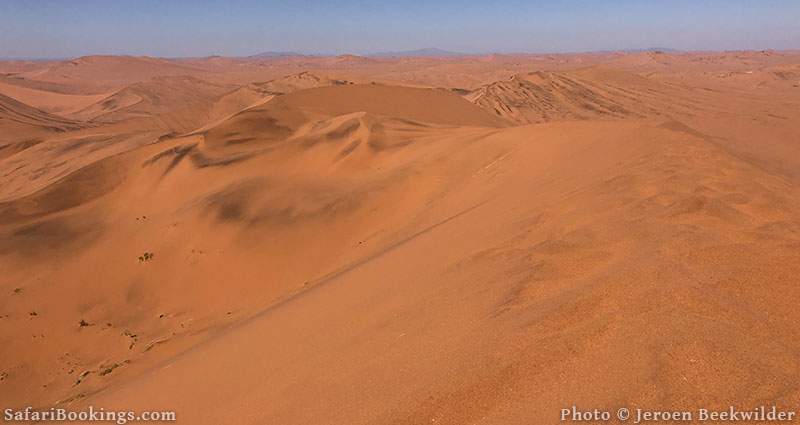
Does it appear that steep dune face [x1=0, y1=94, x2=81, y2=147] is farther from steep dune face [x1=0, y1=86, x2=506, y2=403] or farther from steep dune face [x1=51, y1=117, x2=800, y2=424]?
steep dune face [x1=51, y1=117, x2=800, y2=424]

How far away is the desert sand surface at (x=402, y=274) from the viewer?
6.97 feet

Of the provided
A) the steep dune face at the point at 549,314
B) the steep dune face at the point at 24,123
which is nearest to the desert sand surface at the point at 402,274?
the steep dune face at the point at 549,314

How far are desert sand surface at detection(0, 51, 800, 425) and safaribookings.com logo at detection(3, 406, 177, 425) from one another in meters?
0.10

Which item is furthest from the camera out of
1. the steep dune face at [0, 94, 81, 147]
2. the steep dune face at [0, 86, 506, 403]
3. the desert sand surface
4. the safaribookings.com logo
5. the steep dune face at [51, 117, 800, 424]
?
the steep dune face at [0, 94, 81, 147]

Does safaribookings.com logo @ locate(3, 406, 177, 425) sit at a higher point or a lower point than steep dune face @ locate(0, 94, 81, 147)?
lower

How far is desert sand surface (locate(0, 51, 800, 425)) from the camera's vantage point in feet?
6.97

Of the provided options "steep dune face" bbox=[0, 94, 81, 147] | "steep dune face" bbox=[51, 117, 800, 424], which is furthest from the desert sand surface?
"steep dune face" bbox=[0, 94, 81, 147]

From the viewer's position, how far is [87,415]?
3.81m

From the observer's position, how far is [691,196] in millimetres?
3623

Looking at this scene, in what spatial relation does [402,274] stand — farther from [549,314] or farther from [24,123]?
[24,123]

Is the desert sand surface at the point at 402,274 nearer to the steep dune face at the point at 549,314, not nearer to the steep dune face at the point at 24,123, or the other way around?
the steep dune face at the point at 549,314

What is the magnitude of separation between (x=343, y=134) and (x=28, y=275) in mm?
5622

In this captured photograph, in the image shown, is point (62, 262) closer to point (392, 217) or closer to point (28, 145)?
point (392, 217)

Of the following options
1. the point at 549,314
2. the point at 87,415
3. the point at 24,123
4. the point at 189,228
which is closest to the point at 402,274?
the point at 549,314
